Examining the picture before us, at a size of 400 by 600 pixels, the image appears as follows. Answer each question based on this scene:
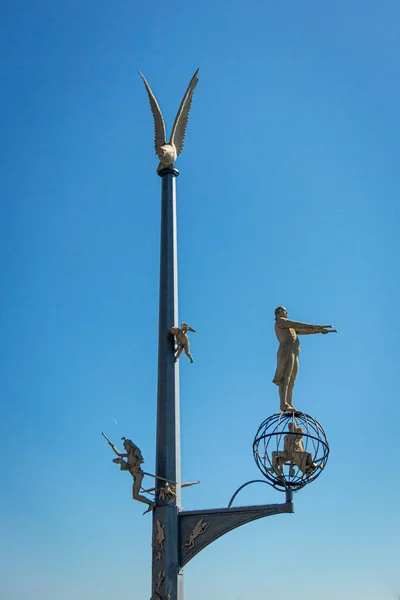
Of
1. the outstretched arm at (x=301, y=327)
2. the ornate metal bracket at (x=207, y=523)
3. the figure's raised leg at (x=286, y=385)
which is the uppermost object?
the outstretched arm at (x=301, y=327)

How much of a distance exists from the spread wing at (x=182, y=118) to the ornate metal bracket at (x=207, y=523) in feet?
47.5

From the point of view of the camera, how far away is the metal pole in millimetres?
24438

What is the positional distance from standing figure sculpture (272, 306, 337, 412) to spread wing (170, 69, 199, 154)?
9.74 meters

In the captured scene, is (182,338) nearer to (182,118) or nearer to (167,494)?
(167,494)

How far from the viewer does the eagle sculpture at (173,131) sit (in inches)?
1230

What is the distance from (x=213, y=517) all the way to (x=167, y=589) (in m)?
2.49

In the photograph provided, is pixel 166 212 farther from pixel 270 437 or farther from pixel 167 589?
pixel 167 589

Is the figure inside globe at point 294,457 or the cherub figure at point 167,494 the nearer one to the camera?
the figure inside globe at point 294,457

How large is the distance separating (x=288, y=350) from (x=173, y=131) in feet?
36.6

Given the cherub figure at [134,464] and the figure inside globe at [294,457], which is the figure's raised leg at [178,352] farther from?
the figure inside globe at [294,457]

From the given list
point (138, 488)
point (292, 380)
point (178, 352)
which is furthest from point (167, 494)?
point (292, 380)

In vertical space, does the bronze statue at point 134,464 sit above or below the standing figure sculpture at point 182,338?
below

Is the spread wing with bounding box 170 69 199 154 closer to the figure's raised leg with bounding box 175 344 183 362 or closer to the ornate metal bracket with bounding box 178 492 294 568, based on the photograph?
the figure's raised leg with bounding box 175 344 183 362

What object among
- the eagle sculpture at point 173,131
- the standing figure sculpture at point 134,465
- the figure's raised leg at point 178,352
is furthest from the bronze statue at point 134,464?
the eagle sculpture at point 173,131
